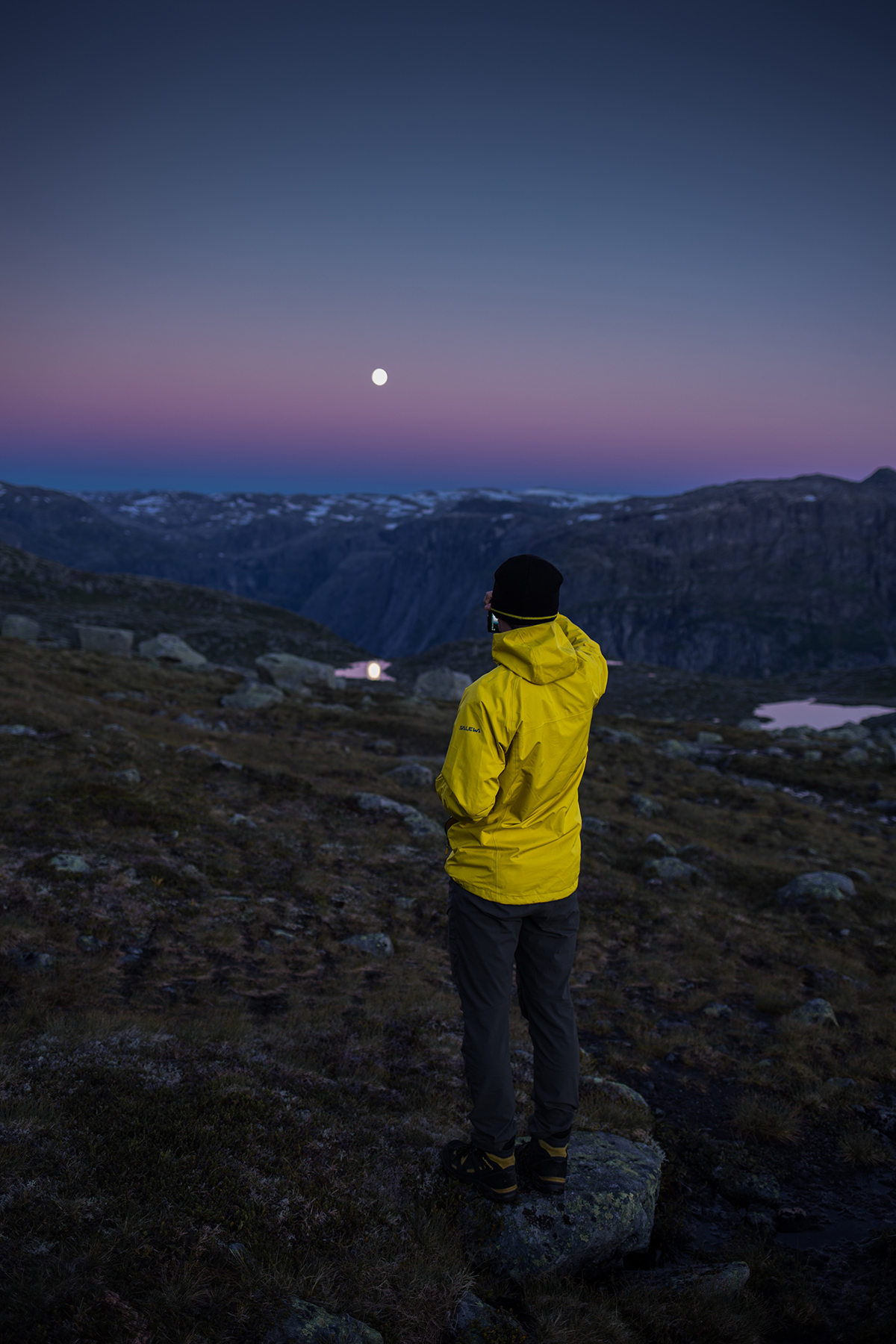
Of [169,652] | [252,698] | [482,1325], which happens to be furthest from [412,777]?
[169,652]

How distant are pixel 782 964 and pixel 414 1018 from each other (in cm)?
924

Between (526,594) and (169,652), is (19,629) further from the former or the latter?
(526,594)

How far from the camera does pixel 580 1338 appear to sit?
15.0 feet

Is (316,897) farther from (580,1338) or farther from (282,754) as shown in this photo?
(282,754)

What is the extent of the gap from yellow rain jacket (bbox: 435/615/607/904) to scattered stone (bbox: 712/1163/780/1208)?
464 centimetres

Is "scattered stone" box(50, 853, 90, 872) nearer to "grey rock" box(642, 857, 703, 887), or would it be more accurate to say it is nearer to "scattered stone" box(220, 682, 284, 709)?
"grey rock" box(642, 857, 703, 887)

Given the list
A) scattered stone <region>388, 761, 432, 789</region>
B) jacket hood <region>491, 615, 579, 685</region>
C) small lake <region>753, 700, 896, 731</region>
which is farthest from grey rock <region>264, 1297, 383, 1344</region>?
small lake <region>753, 700, 896, 731</region>

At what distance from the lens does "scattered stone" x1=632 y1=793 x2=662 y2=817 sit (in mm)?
26703

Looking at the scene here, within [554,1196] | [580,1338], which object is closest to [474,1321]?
[580,1338]

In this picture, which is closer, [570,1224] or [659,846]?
[570,1224]

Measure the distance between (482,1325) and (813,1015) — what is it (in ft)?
→ 30.8

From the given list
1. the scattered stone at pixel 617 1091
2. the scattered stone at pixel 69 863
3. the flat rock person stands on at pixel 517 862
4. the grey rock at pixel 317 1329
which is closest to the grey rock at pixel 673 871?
the scattered stone at pixel 617 1091

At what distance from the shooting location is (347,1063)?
779 centimetres

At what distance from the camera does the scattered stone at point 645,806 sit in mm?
26703
